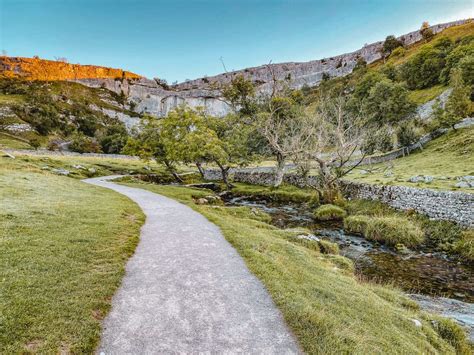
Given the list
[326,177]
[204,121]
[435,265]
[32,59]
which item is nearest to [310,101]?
[204,121]

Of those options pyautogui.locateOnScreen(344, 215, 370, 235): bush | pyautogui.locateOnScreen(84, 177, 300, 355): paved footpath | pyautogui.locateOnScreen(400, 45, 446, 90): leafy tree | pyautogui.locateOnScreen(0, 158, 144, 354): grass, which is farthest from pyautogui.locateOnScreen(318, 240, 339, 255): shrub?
pyautogui.locateOnScreen(400, 45, 446, 90): leafy tree

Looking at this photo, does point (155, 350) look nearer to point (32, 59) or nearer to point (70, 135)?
point (70, 135)

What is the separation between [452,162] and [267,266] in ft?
98.5

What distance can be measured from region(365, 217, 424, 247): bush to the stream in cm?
64

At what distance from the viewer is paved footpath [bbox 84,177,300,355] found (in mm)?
4734

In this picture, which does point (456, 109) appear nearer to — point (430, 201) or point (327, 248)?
point (430, 201)

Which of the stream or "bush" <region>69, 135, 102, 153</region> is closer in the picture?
the stream

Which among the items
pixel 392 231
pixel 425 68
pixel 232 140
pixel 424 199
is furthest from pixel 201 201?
pixel 425 68

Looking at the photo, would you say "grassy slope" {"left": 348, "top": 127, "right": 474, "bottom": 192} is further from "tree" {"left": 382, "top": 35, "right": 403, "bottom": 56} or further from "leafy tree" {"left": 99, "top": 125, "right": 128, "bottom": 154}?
"tree" {"left": 382, "top": 35, "right": 403, "bottom": 56}

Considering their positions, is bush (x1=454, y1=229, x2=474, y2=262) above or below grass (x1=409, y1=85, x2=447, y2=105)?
below

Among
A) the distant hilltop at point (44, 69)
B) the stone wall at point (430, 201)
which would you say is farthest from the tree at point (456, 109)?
the distant hilltop at point (44, 69)

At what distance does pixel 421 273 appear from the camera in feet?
41.3

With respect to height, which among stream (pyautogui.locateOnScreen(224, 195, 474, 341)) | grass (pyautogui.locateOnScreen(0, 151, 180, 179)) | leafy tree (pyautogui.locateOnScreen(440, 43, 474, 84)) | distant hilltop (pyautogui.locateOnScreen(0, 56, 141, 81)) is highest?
distant hilltop (pyautogui.locateOnScreen(0, 56, 141, 81))

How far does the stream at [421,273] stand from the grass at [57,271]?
402 inches
